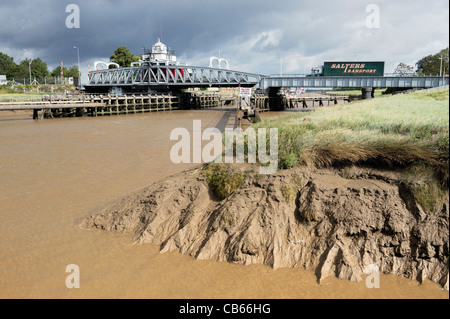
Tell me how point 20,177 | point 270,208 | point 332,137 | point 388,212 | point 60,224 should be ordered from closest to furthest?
point 388,212 → point 270,208 → point 332,137 → point 60,224 → point 20,177

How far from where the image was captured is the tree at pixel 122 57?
3760 inches

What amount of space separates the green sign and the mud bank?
177ft

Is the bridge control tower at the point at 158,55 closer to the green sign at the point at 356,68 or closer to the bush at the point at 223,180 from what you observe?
the green sign at the point at 356,68

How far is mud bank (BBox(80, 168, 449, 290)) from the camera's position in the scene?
208 inches

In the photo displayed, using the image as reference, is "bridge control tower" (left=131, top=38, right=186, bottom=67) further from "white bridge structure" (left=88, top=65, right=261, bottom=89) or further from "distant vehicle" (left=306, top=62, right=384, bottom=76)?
"distant vehicle" (left=306, top=62, right=384, bottom=76)

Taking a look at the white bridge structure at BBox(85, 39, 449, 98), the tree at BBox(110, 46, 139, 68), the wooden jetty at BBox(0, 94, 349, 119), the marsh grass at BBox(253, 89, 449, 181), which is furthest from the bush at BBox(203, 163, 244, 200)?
the tree at BBox(110, 46, 139, 68)

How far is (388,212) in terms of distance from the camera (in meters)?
5.51

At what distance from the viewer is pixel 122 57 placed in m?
95.6

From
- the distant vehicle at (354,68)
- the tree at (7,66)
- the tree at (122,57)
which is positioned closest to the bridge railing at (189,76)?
the distant vehicle at (354,68)

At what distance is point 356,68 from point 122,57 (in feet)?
212
